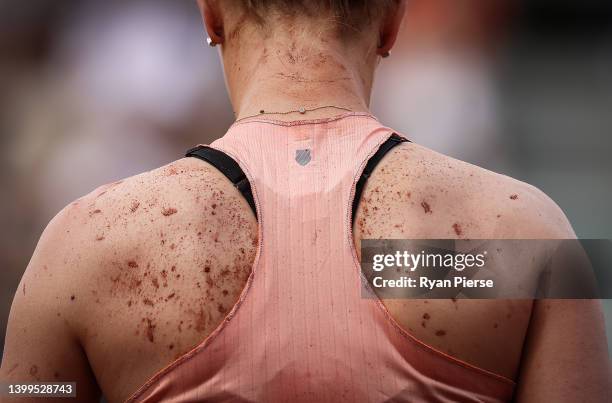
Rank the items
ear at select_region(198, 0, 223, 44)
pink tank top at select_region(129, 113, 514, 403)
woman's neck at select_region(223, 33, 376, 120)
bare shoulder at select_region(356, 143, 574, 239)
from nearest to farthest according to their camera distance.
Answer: pink tank top at select_region(129, 113, 514, 403) → bare shoulder at select_region(356, 143, 574, 239) → woman's neck at select_region(223, 33, 376, 120) → ear at select_region(198, 0, 223, 44)

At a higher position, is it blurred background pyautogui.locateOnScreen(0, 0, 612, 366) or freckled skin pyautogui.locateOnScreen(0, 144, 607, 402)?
blurred background pyautogui.locateOnScreen(0, 0, 612, 366)

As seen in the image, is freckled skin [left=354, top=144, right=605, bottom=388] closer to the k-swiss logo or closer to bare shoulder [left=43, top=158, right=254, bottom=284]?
the k-swiss logo

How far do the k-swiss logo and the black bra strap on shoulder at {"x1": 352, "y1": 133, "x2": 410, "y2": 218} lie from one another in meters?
0.12

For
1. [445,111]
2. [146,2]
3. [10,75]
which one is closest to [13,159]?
[10,75]

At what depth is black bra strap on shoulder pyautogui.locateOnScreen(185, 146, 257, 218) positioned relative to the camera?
1649mm

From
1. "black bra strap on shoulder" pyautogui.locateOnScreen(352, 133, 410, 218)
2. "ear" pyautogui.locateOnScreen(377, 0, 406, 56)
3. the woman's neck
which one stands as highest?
"ear" pyautogui.locateOnScreen(377, 0, 406, 56)

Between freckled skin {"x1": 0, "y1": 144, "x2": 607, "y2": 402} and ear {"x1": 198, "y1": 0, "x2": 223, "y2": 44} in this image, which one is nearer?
freckled skin {"x1": 0, "y1": 144, "x2": 607, "y2": 402}

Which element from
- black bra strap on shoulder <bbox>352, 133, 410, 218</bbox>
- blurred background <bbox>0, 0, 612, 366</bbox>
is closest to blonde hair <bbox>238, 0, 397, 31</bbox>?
black bra strap on shoulder <bbox>352, 133, 410, 218</bbox>

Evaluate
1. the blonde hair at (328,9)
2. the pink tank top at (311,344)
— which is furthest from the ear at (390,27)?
the pink tank top at (311,344)

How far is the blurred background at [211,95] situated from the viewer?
507cm

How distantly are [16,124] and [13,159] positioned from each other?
0.30m

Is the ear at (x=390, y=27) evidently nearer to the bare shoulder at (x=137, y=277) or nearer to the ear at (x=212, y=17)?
the ear at (x=212, y=17)

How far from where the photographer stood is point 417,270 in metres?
1.59

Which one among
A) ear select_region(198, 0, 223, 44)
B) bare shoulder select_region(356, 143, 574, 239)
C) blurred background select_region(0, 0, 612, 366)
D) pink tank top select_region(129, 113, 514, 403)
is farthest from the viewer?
blurred background select_region(0, 0, 612, 366)
